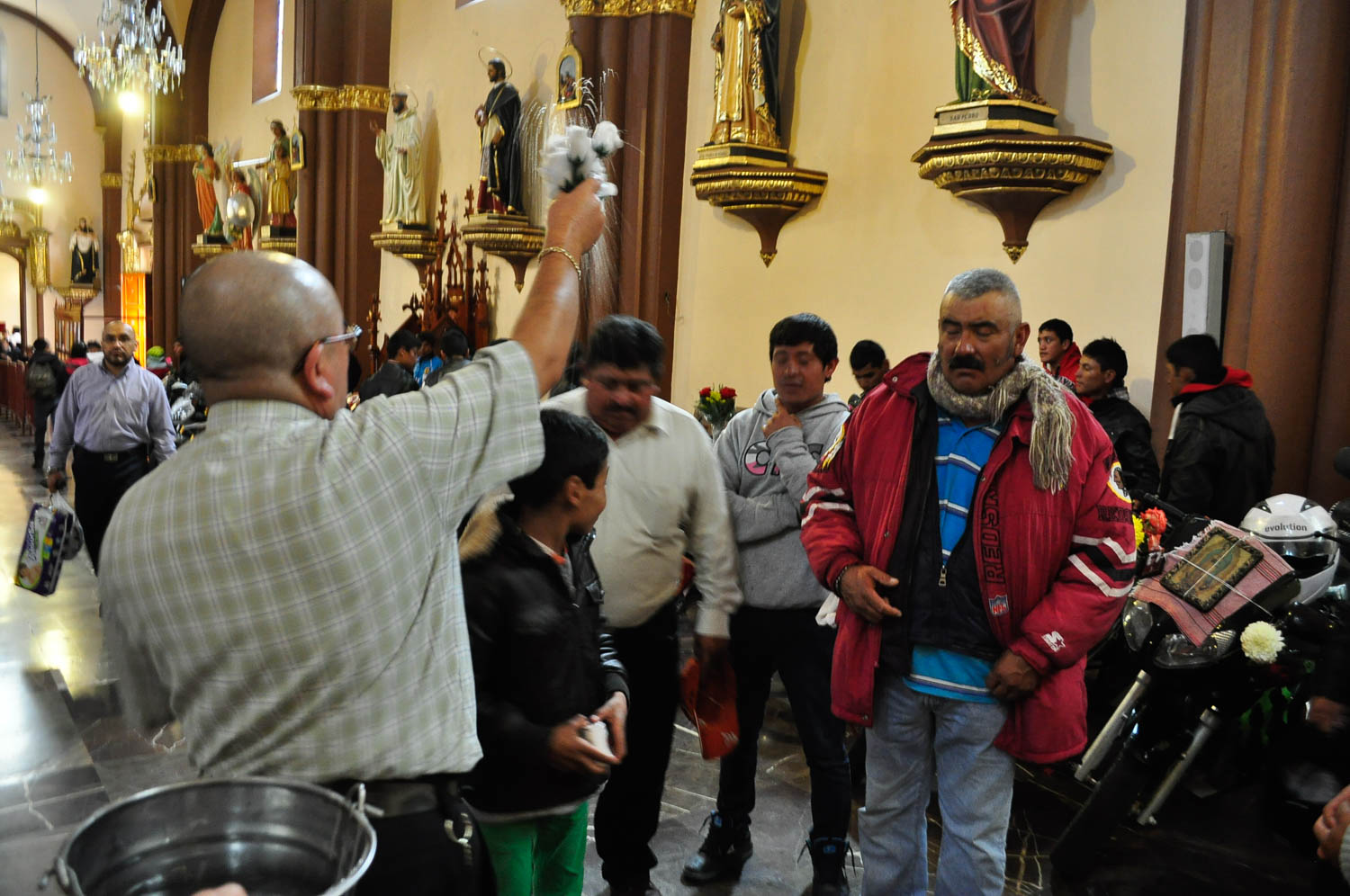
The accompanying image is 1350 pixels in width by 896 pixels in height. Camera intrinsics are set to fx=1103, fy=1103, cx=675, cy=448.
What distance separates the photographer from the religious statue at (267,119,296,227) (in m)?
14.2

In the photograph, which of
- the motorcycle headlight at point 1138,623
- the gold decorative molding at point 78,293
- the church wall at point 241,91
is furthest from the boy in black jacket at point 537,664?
the gold decorative molding at point 78,293

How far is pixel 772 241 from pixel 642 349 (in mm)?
4874

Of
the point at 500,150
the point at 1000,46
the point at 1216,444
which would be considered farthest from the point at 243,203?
the point at 1216,444

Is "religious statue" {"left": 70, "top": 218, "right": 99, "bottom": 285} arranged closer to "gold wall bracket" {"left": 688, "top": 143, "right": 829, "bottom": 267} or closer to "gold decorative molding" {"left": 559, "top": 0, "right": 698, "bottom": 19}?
"gold decorative molding" {"left": 559, "top": 0, "right": 698, "bottom": 19}

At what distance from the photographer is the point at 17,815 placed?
3.76 meters

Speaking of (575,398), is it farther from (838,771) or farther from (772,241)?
(772,241)

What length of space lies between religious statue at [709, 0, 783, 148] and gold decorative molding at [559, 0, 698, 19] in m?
1.22

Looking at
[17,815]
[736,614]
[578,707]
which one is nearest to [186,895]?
[578,707]

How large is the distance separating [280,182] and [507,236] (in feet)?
20.4

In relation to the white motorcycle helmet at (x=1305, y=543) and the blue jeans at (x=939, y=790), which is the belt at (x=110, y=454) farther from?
the white motorcycle helmet at (x=1305, y=543)

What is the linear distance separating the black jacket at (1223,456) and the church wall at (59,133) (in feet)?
87.6

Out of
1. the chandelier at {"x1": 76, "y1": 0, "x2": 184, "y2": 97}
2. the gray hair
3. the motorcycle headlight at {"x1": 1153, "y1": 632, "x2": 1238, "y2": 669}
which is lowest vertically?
the motorcycle headlight at {"x1": 1153, "y1": 632, "x2": 1238, "y2": 669}

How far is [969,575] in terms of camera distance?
2.43 metres

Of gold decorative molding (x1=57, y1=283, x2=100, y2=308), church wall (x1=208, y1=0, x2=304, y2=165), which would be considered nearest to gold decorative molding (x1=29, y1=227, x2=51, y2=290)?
gold decorative molding (x1=57, y1=283, x2=100, y2=308)
